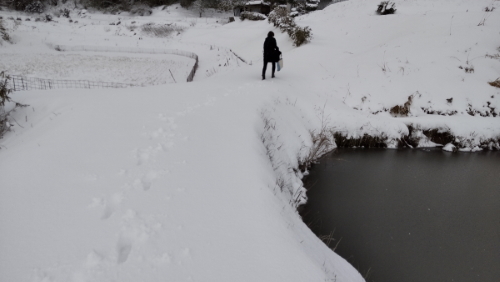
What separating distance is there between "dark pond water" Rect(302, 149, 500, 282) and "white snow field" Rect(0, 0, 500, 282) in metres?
0.78

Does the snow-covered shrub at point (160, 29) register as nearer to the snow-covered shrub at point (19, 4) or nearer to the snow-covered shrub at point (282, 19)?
the snow-covered shrub at point (282, 19)

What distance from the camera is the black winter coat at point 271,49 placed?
32.7ft

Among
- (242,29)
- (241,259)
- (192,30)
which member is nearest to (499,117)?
(241,259)

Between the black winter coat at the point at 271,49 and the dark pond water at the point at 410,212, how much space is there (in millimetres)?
4140

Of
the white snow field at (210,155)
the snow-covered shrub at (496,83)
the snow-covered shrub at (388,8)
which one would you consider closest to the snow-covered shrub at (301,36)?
the white snow field at (210,155)

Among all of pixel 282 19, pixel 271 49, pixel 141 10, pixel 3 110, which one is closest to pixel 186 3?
pixel 141 10

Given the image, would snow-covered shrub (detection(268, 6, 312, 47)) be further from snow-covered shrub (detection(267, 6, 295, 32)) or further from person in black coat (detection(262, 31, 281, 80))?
person in black coat (detection(262, 31, 281, 80))

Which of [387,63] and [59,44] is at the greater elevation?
[387,63]

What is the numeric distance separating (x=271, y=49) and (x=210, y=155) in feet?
22.0

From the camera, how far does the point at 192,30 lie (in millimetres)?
33531

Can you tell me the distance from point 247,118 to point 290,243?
→ 11.6 feet

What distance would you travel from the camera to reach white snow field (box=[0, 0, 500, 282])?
8.73 ft

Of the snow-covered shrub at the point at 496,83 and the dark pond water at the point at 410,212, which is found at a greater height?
the snow-covered shrub at the point at 496,83

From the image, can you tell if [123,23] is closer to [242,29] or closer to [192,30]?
[192,30]
